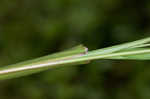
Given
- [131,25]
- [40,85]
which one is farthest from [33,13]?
[131,25]

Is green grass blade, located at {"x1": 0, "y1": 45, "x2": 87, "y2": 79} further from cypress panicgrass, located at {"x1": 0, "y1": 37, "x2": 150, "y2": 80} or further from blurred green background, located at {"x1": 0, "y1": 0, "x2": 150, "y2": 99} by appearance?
blurred green background, located at {"x1": 0, "y1": 0, "x2": 150, "y2": 99}

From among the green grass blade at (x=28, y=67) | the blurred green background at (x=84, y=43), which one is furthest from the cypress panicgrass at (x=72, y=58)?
the blurred green background at (x=84, y=43)

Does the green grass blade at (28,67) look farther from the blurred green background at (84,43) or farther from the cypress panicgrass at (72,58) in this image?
the blurred green background at (84,43)

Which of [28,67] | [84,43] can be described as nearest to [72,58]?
[28,67]

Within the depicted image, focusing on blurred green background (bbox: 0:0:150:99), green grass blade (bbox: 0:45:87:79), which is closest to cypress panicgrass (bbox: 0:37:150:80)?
green grass blade (bbox: 0:45:87:79)

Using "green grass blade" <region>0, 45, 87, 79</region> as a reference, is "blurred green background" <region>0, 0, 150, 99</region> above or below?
above

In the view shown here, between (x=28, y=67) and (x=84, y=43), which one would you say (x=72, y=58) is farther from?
(x=84, y=43)
